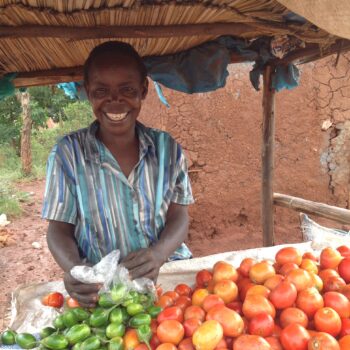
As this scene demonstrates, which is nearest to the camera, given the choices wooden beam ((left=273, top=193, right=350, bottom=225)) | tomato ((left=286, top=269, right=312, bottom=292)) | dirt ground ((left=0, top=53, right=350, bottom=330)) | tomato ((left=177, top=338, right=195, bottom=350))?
tomato ((left=177, top=338, right=195, bottom=350))

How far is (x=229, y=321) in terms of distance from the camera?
4.91 ft

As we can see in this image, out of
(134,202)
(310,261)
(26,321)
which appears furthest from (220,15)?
(26,321)

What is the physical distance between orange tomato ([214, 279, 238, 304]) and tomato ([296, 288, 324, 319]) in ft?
0.91

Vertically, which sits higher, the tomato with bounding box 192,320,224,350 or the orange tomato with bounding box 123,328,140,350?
the tomato with bounding box 192,320,224,350

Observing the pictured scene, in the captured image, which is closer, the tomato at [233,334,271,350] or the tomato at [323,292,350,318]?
the tomato at [233,334,271,350]

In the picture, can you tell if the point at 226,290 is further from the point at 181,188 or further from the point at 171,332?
the point at 181,188

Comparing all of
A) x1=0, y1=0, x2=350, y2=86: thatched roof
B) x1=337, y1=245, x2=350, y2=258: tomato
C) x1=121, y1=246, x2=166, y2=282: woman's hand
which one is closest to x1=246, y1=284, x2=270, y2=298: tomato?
x1=121, y1=246, x2=166, y2=282: woman's hand

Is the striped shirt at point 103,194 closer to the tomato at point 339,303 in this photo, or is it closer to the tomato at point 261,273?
the tomato at point 261,273

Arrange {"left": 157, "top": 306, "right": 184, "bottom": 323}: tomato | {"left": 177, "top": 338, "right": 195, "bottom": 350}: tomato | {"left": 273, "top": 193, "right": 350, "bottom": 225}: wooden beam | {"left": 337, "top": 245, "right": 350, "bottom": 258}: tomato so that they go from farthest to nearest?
{"left": 273, "top": 193, "right": 350, "bottom": 225}: wooden beam < {"left": 337, "top": 245, "right": 350, "bottom": 258}: tomato < {"left": 157, "top": 306, "right": 184, "bottom": 323}: tomato < {"left": 177, "top": 338, "right": 195, "bottom": 350}: tomato

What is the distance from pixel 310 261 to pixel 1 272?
514 cm

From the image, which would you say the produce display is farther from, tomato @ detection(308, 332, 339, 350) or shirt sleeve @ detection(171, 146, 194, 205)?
shirt sleeve @ detection(171, 146, 194, 205)

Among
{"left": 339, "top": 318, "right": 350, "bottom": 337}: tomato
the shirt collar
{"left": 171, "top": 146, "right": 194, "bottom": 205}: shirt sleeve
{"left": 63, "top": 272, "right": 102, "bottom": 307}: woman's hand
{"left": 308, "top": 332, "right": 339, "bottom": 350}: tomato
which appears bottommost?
{"left": 339, "top": 318, "right": 350, "bottom": 337}: tomato

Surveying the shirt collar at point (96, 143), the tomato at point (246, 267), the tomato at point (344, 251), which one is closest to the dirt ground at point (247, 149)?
the shirt collar at point (96, 143)

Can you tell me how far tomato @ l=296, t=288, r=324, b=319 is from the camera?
161 cm
